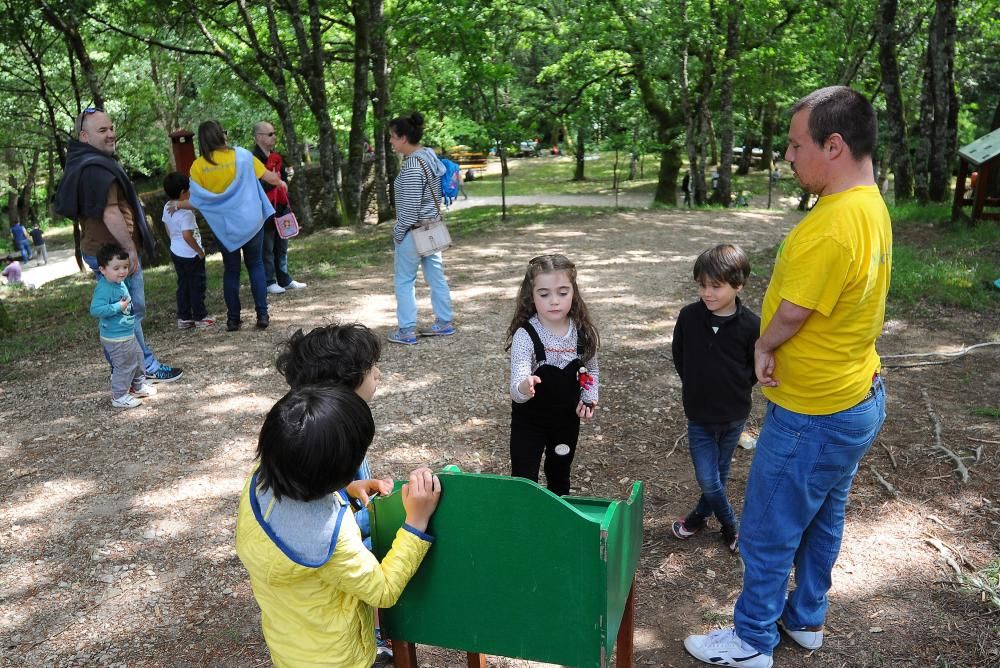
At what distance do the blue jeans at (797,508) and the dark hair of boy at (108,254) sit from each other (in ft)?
14.0

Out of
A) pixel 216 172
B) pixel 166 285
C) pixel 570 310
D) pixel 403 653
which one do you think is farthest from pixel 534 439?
pixel 166 285

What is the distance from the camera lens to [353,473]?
1.86m

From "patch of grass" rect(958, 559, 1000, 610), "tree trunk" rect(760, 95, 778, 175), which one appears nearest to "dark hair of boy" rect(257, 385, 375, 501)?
"patch of grass" rect(958, 559, 1000, 610)

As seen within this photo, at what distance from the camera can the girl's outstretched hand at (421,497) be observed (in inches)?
71.8

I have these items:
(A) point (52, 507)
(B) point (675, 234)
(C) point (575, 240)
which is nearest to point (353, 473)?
(A) point (52, 507)

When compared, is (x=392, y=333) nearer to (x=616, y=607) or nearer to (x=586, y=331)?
(x=586, y=331)

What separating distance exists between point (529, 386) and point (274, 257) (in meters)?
6.11

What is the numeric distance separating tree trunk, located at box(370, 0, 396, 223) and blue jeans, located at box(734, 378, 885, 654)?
447 inches

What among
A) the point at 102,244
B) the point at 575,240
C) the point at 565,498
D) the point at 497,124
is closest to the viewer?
the point at 565,498

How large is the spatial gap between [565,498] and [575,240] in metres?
9.39

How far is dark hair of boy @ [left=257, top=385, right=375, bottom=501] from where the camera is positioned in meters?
1.77

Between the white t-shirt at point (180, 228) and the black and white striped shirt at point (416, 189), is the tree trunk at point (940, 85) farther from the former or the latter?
the white t-shirt at point (180, 228)

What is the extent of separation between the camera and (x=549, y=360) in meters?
3.12

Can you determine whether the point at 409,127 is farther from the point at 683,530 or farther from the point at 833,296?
the point at 833,296
